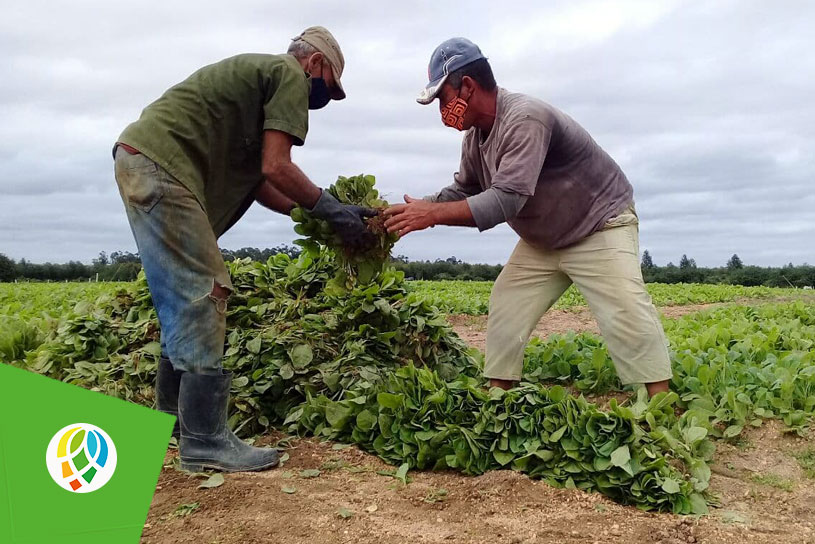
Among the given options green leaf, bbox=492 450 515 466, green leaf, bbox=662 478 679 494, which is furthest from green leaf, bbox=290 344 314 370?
green leaf, bbox=662 478 679 494

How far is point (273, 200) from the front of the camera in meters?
3.97

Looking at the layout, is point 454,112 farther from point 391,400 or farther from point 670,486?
point 670,486

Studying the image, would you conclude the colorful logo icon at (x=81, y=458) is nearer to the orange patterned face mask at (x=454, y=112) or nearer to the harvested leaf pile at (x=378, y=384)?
the harvested leaf pile at (x=378, y=384)

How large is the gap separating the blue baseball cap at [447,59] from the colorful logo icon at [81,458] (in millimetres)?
2533

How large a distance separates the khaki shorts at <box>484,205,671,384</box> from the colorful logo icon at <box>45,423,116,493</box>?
9.21 ft

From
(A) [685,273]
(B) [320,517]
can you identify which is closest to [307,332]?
(B) [320,517]

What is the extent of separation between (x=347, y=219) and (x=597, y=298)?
1444mm

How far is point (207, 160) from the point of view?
333cm

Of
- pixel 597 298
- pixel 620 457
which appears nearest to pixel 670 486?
pixel 620 457

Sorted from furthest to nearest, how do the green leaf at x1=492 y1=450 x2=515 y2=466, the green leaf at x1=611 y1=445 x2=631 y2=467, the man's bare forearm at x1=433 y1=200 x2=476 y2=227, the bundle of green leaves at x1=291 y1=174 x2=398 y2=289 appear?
1. the bundle of green leaves at x1=291 y1=174 x2=398 y2=289
2. the man's bare forearm at x1=433 y1=200 x2=476 y2=227
3. the green leaf at x1=492 y1=450 x2=515 y2=466
4. the green leaf at x1=611 y1=445 x2=631 y2=467

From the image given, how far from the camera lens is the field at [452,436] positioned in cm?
270

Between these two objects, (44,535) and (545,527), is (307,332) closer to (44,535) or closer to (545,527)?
(545,527)

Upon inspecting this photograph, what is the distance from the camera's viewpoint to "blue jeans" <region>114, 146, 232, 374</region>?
314 cm

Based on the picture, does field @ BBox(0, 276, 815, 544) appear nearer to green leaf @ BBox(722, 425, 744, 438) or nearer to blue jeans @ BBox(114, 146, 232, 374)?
green leaf @ BBox(722, 425, 744, 438)
